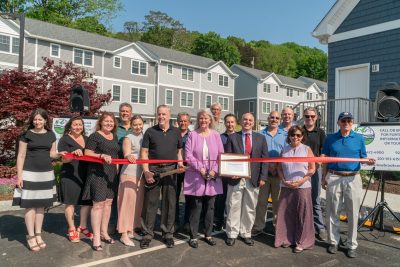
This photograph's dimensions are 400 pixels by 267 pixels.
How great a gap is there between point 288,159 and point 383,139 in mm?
2148

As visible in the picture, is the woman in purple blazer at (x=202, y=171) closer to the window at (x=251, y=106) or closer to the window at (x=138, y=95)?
the window at (x=138, y=95)

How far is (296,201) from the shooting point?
5.51 metres

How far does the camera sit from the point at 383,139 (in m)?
6.32

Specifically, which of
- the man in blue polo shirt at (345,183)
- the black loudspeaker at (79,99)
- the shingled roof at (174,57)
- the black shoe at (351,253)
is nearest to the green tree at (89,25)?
the shingled roof at (174,57)

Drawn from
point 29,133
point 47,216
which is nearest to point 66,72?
point 47,216

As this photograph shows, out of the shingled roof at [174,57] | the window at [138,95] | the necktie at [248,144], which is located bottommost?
the necktie at [248,144]

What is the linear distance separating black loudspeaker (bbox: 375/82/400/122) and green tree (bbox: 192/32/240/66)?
65.4 meters

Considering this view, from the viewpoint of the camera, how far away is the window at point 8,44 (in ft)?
93.6

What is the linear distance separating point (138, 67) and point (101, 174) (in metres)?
32.2

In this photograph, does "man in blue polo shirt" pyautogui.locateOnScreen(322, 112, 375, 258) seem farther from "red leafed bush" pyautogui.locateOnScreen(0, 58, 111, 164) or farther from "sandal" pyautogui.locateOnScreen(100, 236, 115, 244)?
"red leafed bush" pyautogui.locateOnScreen(0, 58, 111, 164)

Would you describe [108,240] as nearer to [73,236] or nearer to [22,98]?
[73,236]

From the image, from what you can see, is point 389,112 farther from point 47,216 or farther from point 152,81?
point 152,81

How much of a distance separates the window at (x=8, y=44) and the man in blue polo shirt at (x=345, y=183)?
29671 mm

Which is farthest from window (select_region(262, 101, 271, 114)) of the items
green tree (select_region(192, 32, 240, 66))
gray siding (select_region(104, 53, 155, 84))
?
green tree (select_region(192, 32, 240, 66))
